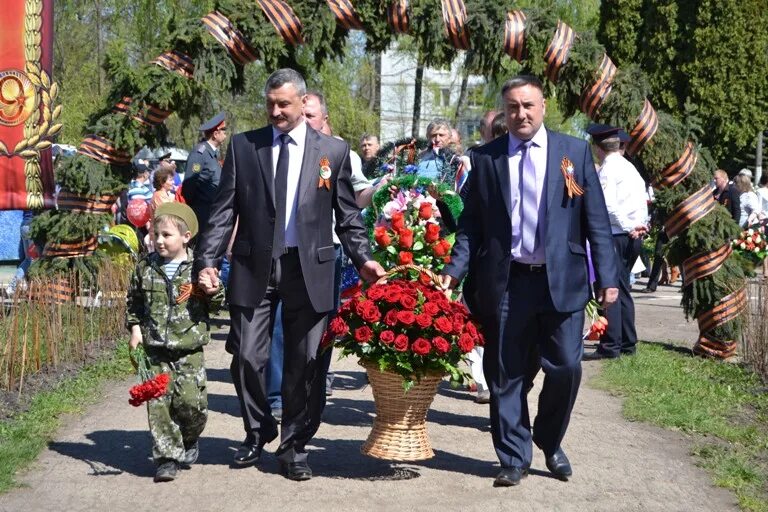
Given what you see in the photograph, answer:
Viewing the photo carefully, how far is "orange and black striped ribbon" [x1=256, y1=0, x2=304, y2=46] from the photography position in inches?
420

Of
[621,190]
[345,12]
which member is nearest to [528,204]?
[621,190]

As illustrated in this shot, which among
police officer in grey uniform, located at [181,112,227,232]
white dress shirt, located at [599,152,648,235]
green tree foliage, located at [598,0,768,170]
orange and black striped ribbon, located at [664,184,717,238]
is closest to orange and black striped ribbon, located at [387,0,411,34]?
police officer in grey uniform, located at [181,112,227,232]

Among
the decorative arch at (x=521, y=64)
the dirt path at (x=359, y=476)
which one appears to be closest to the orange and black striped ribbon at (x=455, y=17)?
the decorative arch at (x=521, y=64)

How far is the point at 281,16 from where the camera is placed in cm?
Answer: 1067

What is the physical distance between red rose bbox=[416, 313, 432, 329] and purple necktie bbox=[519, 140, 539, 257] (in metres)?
0.65

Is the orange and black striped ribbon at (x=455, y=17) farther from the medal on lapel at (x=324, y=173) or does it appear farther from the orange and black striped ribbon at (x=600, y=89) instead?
the medal on lapel at (x=324, y=173)

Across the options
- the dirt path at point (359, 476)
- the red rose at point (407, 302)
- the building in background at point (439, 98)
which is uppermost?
the building in background at point (439, 98)

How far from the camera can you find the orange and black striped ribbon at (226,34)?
10.7 m

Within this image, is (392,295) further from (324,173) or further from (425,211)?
(425,211)

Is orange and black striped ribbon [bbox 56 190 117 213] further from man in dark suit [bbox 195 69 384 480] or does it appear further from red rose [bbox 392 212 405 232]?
man in dark suit [bbox 195 69 384 480]

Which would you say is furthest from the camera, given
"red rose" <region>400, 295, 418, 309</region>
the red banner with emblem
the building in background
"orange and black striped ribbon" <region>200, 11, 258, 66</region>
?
the building in background

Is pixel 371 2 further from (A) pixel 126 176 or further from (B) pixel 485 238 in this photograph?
(B) pixel 485 238

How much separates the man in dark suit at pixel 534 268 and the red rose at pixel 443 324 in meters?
0.32

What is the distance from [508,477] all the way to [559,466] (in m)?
0.36
